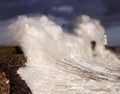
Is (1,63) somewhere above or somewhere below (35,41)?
below

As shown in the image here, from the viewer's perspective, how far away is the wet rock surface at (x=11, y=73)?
1282 centimetres

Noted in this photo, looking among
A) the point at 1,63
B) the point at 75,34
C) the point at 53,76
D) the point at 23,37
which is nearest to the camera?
the point at 53,76

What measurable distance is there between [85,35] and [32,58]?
48.0 ft

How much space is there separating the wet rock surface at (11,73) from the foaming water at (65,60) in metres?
0.33

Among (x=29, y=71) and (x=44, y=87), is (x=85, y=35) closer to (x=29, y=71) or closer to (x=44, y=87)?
(x=29, y=71)

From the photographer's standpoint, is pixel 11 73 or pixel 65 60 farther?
pixel 65 60

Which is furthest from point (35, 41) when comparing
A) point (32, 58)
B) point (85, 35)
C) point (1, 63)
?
point (85, 35)

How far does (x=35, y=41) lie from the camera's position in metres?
25.5

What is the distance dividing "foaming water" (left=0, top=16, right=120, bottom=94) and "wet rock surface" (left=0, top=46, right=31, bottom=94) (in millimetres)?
334

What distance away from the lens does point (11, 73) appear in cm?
1581

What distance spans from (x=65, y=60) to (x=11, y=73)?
6731mm

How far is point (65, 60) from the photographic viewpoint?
2219cm

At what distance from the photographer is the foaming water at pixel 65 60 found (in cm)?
1448

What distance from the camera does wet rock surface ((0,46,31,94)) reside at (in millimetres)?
12821
